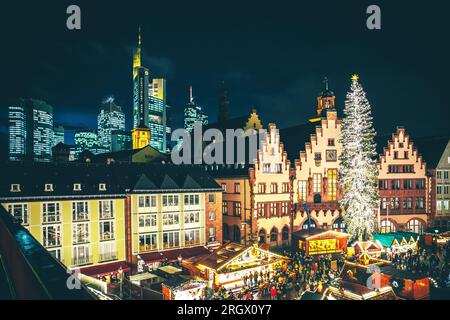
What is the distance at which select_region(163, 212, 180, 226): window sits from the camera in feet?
115

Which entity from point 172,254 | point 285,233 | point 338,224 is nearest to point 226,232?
point 285,233

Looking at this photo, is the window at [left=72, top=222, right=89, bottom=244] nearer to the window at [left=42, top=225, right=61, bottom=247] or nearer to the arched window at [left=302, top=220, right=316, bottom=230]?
the window at [left=42, top=225, right=61, bottom=247]

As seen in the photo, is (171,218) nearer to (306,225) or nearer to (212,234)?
(212,234)

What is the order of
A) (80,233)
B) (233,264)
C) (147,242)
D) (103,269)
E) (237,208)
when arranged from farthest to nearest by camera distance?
(237,208), (147,242), (103,269), (80,233), (233,264)

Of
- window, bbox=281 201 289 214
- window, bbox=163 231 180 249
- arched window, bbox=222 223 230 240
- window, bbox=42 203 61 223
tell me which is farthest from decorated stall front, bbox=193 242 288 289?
arched window, bbox=222 223 230 240

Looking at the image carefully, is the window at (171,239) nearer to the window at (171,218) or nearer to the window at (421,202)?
the window at (171,218)

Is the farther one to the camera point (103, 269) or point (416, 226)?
point (416, 226)

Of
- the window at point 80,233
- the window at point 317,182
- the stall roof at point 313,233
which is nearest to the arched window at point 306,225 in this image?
the window at point 317,182

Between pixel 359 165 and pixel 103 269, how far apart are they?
30492mm

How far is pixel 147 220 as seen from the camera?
1336 inches

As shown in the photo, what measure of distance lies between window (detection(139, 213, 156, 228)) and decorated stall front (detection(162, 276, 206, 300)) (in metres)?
13.1
